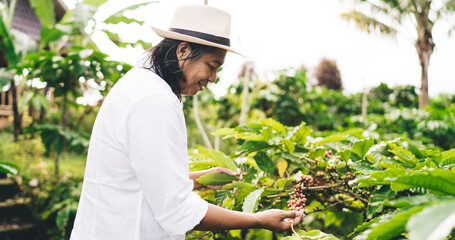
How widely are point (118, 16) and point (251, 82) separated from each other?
2.51 metres

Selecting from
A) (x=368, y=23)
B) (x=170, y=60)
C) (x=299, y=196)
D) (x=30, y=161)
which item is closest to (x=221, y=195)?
(x=299, y=196)

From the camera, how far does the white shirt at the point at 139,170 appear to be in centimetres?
94

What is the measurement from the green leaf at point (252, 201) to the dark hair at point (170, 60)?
46 cm

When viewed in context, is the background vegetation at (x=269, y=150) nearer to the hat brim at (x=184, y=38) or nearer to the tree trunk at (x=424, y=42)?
the hat brim at (x=184, y=38)

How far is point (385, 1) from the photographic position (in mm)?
10148

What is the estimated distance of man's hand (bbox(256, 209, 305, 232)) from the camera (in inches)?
42.8

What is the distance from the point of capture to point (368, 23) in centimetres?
1139

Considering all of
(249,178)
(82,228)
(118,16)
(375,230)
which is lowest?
(82,228)

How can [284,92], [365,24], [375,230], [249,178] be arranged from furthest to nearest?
[365,24] < [284,92] < [249,178] < [375,230]

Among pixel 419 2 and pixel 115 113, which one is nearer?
pixel 115 113

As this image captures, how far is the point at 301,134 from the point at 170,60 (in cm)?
70

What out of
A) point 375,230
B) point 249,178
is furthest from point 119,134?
point 375,230

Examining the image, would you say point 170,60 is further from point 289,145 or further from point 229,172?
point 289,145

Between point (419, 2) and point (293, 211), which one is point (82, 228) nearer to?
point (293, 211)
